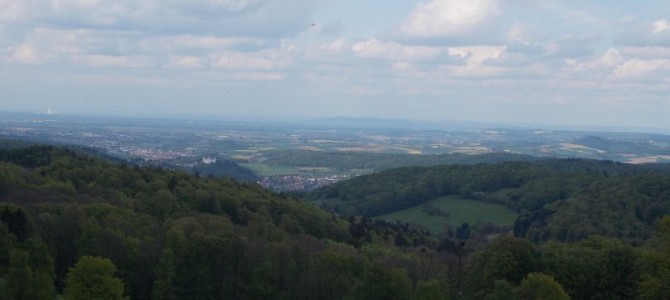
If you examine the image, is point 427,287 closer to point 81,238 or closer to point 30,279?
point 30,279

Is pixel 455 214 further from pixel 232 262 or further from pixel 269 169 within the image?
pixel 269 169

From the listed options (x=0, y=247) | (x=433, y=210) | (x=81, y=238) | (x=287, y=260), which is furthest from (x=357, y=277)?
(x=433, y=210)

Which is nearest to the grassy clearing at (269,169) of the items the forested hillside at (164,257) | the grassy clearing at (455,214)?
the grassy clearing at (455,214)

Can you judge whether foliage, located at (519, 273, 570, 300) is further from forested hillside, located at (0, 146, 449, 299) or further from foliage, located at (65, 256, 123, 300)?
foliage, located at (65, 256, 123, 300)

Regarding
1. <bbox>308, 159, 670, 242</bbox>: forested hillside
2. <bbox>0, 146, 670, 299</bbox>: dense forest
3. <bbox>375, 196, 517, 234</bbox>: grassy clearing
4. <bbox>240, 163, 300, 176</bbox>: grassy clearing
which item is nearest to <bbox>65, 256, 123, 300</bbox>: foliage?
<bbox>0, 146, 670, 299</bbox>: dense forest

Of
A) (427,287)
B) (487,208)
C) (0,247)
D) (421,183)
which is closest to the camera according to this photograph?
(427,287)

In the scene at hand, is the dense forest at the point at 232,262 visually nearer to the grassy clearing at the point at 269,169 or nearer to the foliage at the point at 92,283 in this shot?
the foliage at the point at 92,283

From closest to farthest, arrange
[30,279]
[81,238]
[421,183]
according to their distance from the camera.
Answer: [30,279], [81,238], [421,183]

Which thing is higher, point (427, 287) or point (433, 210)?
point (427, 287)
